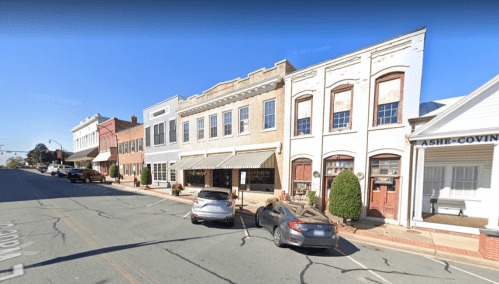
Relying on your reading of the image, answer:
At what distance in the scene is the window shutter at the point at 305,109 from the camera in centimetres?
1172

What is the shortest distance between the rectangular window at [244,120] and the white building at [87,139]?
110 feet

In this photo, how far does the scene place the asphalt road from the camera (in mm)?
4293

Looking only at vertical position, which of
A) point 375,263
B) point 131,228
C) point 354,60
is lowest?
point 375,263

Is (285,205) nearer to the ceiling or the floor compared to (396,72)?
nearer to the floor

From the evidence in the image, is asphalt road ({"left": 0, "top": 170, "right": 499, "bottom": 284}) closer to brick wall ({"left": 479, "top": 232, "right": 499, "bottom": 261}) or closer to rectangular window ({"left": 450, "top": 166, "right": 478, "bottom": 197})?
brick wall ({"left": 479, "top": 232, "right": 499, "bottom": 261})

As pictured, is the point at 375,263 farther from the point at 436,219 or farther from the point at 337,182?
the point at 436,219

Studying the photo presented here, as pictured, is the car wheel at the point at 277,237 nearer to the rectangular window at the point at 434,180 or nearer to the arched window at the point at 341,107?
the arched window at the point at 341,107

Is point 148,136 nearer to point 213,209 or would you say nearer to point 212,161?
point 212,161

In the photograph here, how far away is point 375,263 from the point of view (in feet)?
17.5

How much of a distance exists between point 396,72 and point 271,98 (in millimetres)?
6982

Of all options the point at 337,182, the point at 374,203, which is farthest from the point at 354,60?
the point at 374,203

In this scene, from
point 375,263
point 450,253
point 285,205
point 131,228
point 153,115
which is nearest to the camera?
point 375,263

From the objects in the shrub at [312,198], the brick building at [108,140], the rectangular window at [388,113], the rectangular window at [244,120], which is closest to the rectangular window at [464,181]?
the rectangular window at [388,113]

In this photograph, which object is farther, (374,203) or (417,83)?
(374,203)
